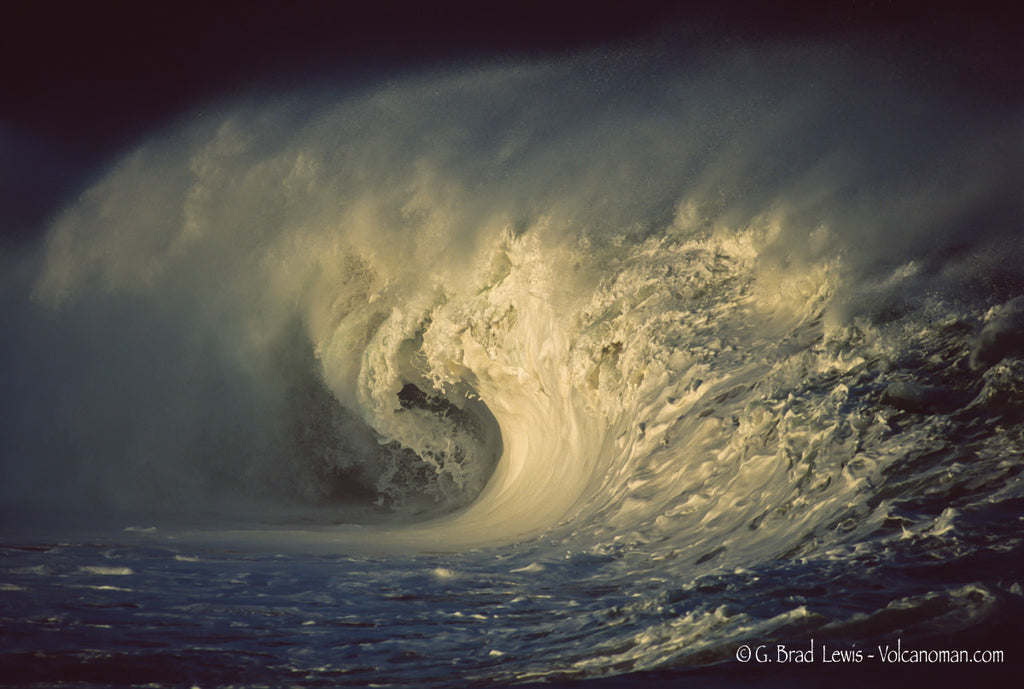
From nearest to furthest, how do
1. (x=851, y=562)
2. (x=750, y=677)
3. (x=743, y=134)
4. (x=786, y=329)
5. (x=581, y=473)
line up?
(x=750, y=677) < (x=851, y=562) < (x=786, y=329) < (x=581, y=473) < (x=743, y=134)

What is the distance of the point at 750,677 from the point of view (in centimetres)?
242

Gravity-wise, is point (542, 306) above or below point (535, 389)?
above

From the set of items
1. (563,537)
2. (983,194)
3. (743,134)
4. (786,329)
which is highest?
(743,134)

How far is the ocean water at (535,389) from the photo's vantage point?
2.92 meters

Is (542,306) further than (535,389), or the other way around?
(535,389)

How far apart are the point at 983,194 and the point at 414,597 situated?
510cm

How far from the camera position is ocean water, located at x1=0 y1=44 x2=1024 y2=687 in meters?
2.92

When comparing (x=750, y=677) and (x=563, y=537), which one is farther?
(x=563, y=537)

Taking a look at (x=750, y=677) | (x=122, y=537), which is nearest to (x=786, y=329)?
(x=750, y=677)

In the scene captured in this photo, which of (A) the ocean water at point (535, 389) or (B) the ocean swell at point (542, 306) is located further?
(B) the ocean swell at point (542, 306)

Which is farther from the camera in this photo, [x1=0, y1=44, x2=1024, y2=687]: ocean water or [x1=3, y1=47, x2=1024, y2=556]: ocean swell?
[x1=3, y1=47, x2=1024, y2=556]: ocean swell

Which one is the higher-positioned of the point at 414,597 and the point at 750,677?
the point at 414,597

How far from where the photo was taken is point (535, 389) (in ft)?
25.2

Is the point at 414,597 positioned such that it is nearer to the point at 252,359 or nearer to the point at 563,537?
the point at 563,537
